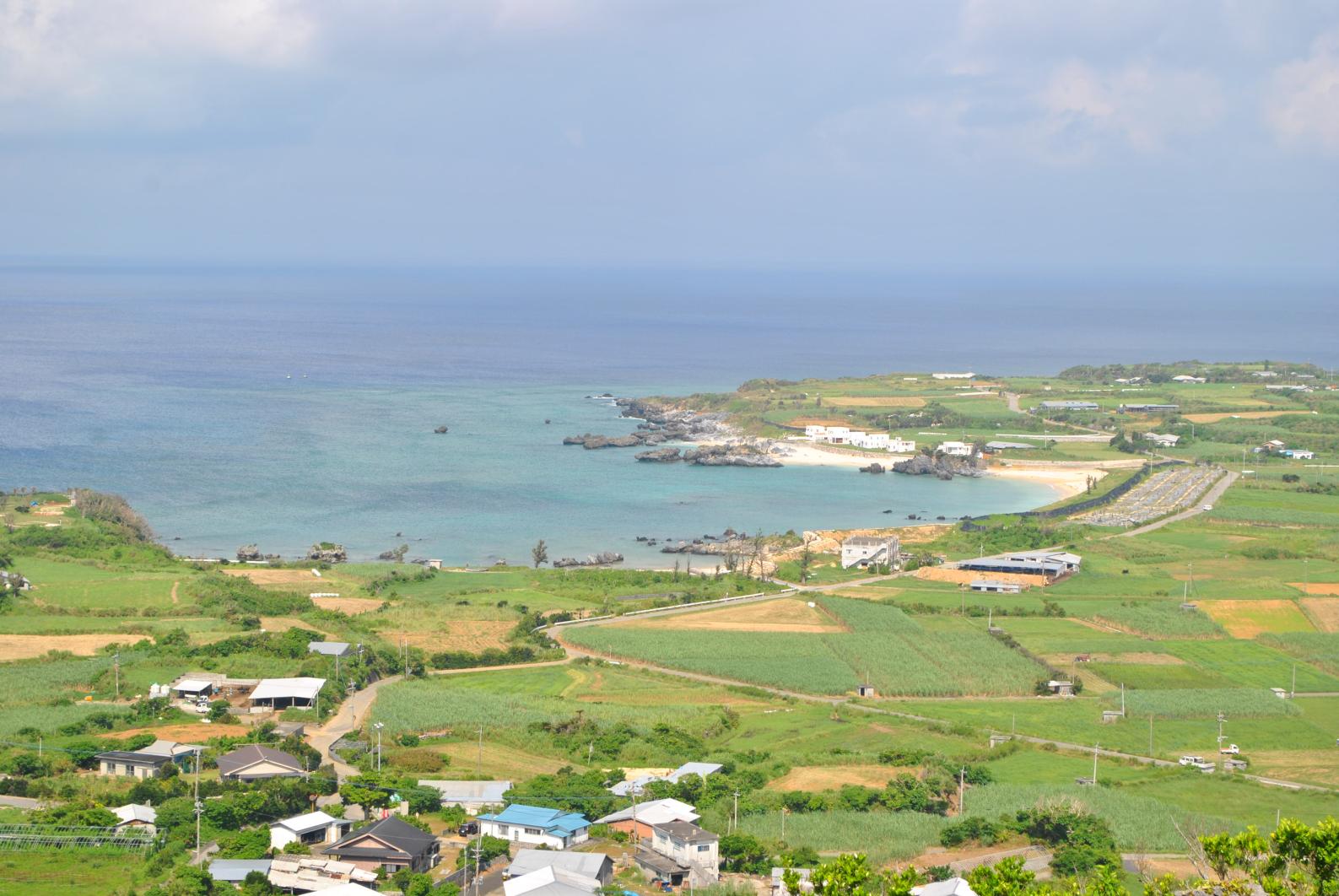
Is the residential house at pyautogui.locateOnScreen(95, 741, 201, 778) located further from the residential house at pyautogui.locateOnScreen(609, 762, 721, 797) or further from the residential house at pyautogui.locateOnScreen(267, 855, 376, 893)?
the residential house at pyautogui.locateOnScreen(609, 762, 721, 797)

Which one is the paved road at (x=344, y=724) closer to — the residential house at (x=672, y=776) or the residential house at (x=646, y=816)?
the residential house at (x=672, y=776)

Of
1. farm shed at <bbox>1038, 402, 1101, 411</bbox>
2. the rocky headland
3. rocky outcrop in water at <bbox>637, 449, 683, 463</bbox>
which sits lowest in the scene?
rocky outcrop in water at <bbox>637, 449, 683, 463</bbox>

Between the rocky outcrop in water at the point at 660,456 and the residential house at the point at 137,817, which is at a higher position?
the rocky outcrop in water at the point at 660,456

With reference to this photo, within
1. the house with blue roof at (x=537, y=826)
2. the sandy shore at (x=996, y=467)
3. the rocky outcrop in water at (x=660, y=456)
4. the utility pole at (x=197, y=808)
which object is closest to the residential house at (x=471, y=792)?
the house with blue roof at (x=537, y=826)

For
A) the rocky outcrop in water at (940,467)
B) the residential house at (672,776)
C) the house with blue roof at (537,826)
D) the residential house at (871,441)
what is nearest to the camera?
the house with blue roof at (537,826)

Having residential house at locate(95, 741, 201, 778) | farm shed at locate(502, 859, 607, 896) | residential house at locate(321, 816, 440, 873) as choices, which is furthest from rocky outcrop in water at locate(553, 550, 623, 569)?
farm shed at locate(502, 859, 607, 896)

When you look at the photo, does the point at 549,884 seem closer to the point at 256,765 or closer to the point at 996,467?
the point at 256,765
